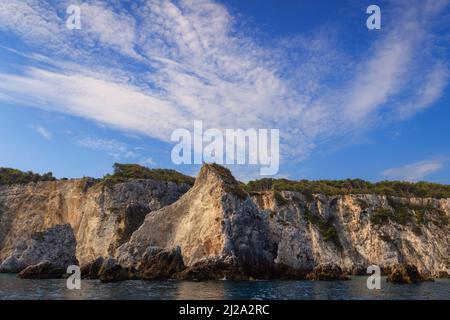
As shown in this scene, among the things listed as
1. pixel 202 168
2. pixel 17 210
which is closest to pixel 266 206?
pixel 202 168

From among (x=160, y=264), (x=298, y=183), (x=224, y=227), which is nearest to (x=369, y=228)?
(x=298, y=183)

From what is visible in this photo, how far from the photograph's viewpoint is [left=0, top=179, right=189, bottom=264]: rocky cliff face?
8519cm

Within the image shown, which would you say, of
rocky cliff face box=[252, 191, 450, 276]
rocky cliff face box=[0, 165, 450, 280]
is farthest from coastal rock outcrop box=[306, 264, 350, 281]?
rocky cliff face box=[252, 191, 450, 276]

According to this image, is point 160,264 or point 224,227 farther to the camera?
point 224,227

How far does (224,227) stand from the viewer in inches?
2477

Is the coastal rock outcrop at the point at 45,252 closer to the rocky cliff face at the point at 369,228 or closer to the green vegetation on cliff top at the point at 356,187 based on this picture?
the rocky cliff face at the point at 369,228

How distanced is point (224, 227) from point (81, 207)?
150 feet

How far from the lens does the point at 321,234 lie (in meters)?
104

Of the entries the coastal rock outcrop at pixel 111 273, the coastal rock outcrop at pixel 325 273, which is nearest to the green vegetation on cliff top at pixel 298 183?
the coastal rock outcrop at pixel 111 273

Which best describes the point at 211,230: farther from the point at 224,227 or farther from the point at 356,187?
the point at 356,187

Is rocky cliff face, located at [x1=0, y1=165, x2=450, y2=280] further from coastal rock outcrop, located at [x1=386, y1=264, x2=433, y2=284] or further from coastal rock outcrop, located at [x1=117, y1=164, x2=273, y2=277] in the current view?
coastal rock outcrop, located at [x1=386, y1=264, x2=433, y2=284]

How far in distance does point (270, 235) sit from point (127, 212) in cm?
2944
